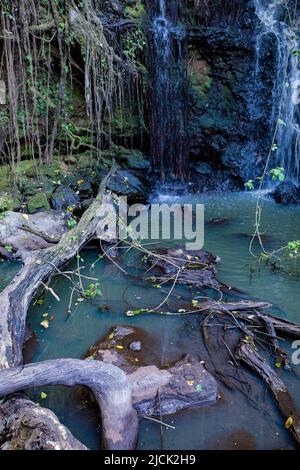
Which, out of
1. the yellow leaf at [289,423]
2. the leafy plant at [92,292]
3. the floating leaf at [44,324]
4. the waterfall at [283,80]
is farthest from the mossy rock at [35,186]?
the waterfall at [283,80]

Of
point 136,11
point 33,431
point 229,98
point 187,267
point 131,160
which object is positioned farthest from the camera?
point 229,98

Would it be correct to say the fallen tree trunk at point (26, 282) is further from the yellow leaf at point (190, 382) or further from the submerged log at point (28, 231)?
the yellow leaf at point (190, 382)

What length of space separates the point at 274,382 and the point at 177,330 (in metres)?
1.04

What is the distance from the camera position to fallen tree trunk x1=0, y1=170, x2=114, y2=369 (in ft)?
8.68

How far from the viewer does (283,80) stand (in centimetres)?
851

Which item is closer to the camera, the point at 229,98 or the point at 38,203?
the point at 38,203

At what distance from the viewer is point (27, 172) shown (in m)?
6.59

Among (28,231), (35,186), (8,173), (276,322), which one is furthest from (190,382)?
(8,173)

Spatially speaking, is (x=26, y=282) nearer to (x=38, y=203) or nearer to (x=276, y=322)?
(x=276, y=322)

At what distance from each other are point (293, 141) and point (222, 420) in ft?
25.7

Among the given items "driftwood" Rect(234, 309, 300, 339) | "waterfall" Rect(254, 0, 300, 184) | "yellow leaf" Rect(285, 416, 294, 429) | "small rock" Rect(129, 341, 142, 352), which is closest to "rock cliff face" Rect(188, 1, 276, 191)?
"waterfall" Rect(254, 0, 300, 184)

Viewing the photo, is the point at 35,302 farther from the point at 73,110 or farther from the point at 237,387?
the point at 73,110

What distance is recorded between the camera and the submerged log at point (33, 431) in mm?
1774

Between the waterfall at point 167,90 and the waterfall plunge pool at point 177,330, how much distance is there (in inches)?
116
